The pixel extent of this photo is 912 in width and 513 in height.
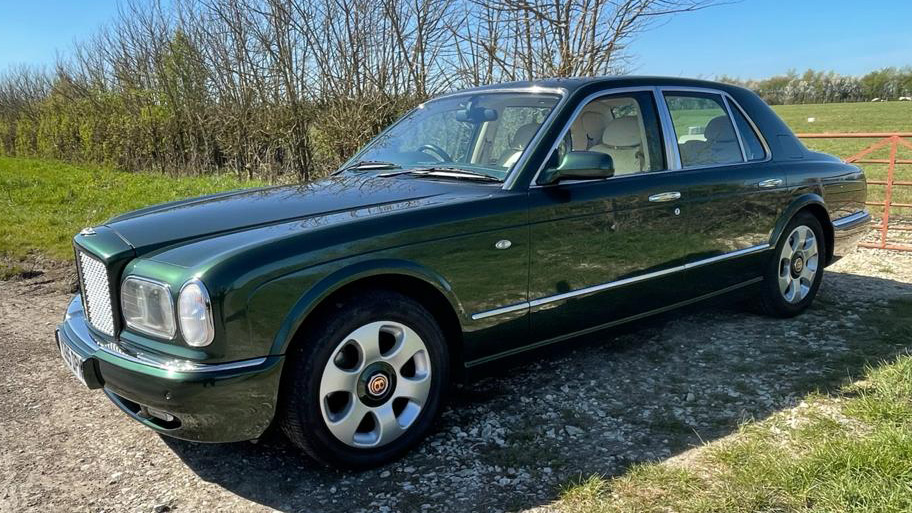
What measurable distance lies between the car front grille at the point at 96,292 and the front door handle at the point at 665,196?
2.81m

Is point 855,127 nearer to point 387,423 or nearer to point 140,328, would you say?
point 387,423

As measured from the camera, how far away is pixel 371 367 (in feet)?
9.42

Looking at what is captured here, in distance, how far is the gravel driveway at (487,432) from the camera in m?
2.75

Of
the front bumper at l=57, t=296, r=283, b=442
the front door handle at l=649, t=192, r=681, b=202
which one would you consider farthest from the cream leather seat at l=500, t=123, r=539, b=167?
the front bumper at l=57, t=296, r=283, b=442

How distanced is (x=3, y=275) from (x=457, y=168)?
219 inches

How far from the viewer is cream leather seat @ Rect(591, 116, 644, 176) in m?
3.89

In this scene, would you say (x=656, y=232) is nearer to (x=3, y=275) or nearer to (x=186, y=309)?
(x=186, y=309)

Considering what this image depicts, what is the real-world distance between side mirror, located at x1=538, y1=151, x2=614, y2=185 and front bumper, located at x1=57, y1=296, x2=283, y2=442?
1663 millimetres

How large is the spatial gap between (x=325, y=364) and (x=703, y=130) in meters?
3.02

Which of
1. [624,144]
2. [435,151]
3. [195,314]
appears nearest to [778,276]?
[624,144]

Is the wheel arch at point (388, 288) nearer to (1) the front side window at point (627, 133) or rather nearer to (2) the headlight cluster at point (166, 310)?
(2) the headlight cluster at point (166, 310)

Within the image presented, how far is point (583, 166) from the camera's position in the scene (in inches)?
130

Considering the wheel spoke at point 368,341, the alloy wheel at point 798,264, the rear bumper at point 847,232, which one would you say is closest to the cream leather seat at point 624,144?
the alloy wheel at point 798,264

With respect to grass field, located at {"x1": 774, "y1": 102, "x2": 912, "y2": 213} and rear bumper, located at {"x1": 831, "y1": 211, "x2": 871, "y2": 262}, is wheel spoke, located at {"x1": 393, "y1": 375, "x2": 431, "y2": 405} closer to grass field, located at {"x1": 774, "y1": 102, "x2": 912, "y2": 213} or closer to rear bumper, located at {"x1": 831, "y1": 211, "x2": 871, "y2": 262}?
rear bumper, located at {"x1": 831, "y1": 211, "x2": 871, "y2": 262}
